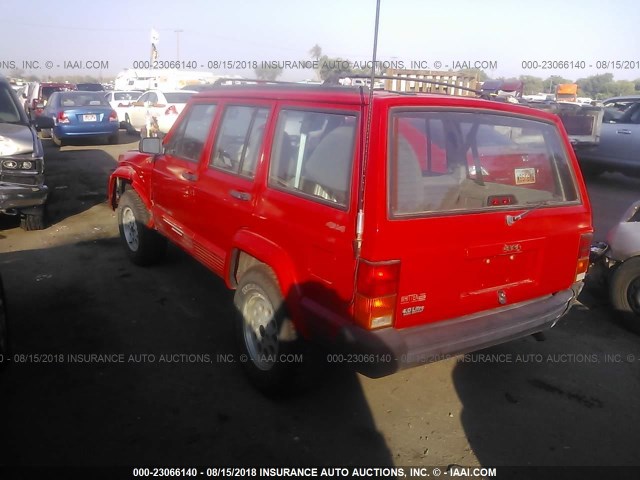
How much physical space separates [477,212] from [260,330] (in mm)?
1495

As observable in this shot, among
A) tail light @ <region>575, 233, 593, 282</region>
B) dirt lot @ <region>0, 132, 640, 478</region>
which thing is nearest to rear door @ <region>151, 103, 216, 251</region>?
dirt lot @ <region>0, 132, 640, 478</region>

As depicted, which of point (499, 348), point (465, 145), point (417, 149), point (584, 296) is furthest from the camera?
point (584, 296)

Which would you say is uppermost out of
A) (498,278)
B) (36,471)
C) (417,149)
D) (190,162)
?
(417,149)

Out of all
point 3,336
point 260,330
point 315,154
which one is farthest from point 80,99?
point 315,154

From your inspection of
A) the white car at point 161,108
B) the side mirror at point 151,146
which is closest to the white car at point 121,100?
the white car at point 161,108

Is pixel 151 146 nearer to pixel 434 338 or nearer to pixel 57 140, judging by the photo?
pixel 434 338

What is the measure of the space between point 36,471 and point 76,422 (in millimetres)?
409

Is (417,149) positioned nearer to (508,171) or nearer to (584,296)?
(508,171)

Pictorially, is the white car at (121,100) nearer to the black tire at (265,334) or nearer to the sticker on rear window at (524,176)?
the black tire at (265,334)

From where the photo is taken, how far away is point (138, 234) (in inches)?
213

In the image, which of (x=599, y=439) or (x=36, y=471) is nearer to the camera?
(x=36, y=471)

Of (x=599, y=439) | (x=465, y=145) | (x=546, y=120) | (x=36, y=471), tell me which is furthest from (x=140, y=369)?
(x=546, y=120)

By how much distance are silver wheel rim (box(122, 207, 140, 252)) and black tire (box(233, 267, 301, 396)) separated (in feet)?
8.00

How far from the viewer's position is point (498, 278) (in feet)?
10.0
